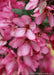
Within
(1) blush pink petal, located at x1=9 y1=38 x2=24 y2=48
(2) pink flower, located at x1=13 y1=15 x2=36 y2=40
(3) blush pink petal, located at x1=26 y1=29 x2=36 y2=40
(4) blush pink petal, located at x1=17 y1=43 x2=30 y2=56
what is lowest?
(4) blush pink petal, located at x1=17 y1=43 x2=30 y2=56

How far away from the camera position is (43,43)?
567mm

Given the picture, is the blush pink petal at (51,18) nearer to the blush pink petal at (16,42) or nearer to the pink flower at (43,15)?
the pink flower at (43,15)

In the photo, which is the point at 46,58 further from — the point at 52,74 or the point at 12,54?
the point at 12,54

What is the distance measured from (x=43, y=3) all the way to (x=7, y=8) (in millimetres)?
142

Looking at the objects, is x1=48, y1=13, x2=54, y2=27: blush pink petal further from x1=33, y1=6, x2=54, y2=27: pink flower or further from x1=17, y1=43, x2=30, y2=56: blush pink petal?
x1=17, y1=43, x2=30, y2=56: blush pink petal

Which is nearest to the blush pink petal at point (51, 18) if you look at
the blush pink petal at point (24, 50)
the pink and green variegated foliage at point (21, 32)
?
the pink and green variegated foliage at point (21, 32)

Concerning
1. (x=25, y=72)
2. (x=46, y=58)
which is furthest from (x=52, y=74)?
(x=25, y=72)

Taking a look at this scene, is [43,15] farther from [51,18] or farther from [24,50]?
[24,50]

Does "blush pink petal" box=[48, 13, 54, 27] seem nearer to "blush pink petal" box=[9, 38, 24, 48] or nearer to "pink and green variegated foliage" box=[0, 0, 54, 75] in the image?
"pink and green variegated foliage" box=[0, 0, 54, 75]

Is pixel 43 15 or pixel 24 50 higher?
pixel 43 15

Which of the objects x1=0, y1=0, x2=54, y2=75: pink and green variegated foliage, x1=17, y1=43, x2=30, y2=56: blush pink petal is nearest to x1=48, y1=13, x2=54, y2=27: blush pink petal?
x1=0, y1=0, x2=54, y2=75: pink and green variegated foliage

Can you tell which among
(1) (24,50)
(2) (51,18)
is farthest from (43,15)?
(1) (24,50)

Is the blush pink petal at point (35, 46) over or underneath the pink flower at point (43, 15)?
underneath

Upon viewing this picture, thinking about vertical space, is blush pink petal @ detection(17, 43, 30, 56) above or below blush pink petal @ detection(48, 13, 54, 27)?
below
